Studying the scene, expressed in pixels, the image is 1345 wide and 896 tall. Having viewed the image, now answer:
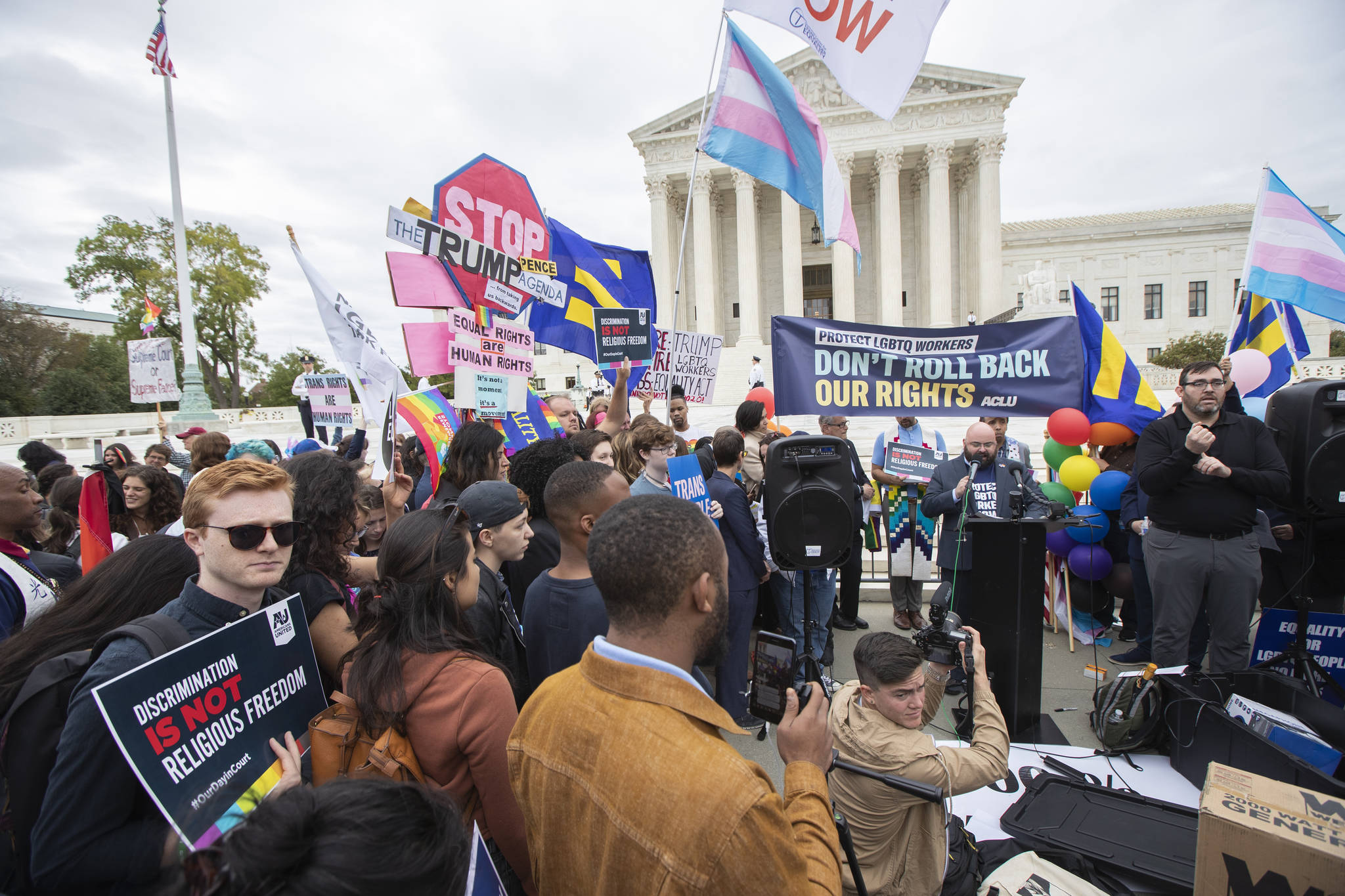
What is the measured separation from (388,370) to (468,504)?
6.24ft

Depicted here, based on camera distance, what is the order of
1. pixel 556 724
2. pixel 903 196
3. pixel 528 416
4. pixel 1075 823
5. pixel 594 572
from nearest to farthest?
pixel 556 724 → pixel 594 572 → pixel 1075 823 → pixel 528 416 → pixel 903 196

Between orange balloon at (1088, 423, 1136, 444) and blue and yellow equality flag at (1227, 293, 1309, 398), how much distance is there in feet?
4.23

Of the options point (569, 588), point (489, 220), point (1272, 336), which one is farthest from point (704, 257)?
point (569, 588)

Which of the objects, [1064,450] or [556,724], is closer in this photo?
[556,724]

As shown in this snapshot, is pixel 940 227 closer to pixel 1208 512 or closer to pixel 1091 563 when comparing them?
pixel 1091 563

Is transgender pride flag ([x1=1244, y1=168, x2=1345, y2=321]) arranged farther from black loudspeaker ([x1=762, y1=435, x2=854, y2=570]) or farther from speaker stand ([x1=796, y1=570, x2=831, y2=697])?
speaker stand ([x1=796, y1=570, x2=831, y2=697])

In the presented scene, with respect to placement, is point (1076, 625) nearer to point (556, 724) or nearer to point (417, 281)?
point (556, 724)

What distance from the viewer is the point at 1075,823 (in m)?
2.74

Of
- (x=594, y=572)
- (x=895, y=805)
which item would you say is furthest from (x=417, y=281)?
(x=895, y=805)

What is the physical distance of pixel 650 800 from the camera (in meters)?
1.03

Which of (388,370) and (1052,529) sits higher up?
(388,370)

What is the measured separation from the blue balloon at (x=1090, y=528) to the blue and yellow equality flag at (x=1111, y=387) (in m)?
0.76

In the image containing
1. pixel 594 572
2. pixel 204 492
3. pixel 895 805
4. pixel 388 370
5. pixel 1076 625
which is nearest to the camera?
pixel 594 572

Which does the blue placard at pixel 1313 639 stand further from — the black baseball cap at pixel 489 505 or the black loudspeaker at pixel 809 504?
the black baseball cap at pixel 489 505
